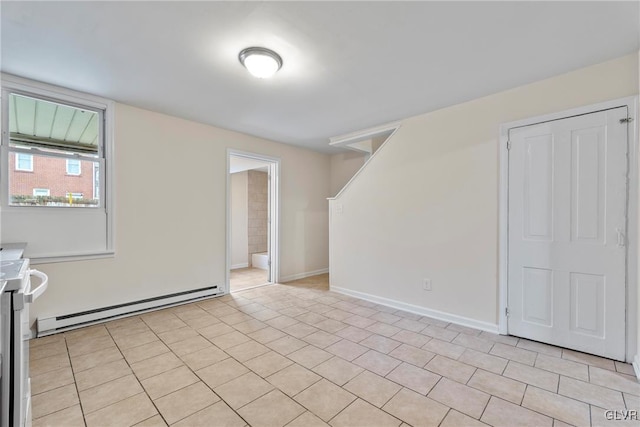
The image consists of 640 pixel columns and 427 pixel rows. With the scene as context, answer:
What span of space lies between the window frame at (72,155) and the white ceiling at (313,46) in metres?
0.15

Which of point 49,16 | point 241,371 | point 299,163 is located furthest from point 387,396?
point 299,163

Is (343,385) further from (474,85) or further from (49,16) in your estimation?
(49,16)

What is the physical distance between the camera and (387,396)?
1782 millimetres

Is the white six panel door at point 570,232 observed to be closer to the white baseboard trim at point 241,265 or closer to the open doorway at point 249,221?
the open doorway at point 249,221

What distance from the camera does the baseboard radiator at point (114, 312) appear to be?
2.64 m

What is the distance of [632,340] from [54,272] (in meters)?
5.03

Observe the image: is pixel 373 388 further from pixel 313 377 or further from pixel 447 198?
pixel 447 198

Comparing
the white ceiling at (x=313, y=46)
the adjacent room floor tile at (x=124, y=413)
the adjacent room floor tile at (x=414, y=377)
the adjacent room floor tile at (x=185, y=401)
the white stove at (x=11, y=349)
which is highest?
the white ceiling at (x=313, y=46)

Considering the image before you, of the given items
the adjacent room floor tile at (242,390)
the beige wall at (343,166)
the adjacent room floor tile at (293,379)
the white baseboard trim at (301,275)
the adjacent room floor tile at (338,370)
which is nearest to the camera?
the adjacent room floor tile at (242,390)

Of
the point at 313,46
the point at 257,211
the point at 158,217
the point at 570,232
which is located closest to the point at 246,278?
the point at 257,211

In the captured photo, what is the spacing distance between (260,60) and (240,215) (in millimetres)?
4670

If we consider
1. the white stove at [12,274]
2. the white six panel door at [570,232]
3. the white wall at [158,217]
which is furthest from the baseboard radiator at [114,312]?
the white six panel door at [570,232]

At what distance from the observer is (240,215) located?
6395mm

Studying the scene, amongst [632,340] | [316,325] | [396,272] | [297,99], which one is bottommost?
[316,325]
